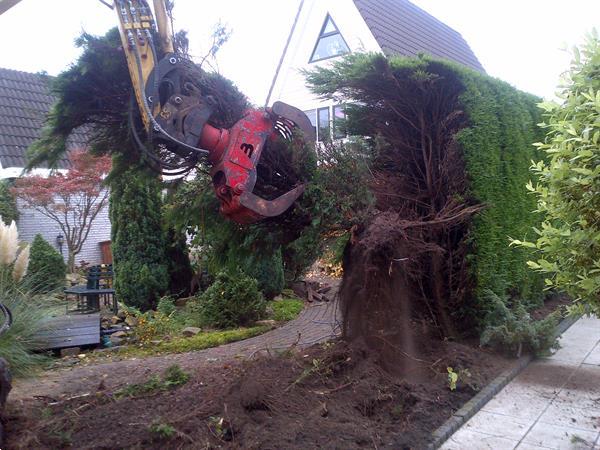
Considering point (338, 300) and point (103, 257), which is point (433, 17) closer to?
point (103, 257)

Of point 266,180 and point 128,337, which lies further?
point 128,337

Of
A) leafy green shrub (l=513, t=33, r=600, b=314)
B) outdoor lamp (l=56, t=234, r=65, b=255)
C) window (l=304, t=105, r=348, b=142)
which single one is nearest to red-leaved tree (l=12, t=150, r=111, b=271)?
outdoor lamp (l=56, t=234, r=65, b=255)

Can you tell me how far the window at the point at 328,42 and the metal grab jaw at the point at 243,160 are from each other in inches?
468

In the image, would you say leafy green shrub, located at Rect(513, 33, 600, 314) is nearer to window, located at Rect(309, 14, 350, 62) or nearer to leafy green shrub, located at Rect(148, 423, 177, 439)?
leafy green shrub, located at Rect(148, 423, 177, 439)

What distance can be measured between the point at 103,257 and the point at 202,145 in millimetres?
12218

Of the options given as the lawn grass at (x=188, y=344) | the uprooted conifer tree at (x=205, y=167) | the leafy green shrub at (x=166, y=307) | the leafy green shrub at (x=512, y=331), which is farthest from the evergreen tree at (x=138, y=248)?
the leafy green shrub at (x=512, y=331)

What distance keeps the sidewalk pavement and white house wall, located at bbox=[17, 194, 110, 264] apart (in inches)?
476

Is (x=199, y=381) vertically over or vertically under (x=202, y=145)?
under

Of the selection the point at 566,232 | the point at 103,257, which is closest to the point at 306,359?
the point at 566,232

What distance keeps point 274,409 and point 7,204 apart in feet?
36.6

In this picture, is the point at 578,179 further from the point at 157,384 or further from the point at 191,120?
A: the point at 157,384

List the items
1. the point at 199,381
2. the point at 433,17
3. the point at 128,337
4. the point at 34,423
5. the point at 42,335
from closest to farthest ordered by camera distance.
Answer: the point at 34,423 → the point at 199,381 → the point at 42,335 → the point at 128,337 → the point at 433,17

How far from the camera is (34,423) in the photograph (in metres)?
3.97

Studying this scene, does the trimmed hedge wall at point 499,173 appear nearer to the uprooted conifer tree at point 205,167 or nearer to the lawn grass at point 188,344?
the uprooted conifer tree at point 205,167
